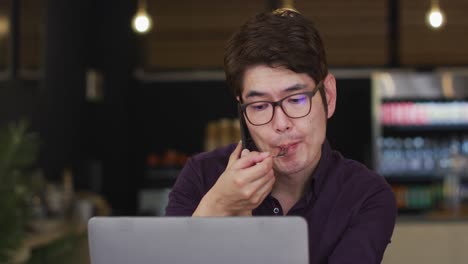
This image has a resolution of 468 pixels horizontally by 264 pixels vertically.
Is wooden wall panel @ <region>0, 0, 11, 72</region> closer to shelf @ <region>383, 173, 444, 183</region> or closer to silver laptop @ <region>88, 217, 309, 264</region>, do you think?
shelf @ <region>383, 173, 444, 183</region>

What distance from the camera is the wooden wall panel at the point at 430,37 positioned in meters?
8.73

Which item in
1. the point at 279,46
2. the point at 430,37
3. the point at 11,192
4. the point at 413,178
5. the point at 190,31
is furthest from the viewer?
the point at 190,31

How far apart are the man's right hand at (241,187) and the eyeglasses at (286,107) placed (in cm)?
12

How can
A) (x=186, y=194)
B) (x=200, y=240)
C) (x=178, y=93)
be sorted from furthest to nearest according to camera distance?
(x=178, y=93), (x=186, y=194), (x=200, y=240)

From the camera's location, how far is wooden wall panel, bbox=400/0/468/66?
8.73 m

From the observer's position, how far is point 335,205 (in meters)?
1.88

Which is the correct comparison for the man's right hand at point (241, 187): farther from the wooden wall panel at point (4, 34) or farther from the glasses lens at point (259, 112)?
the wooden wall panel at point (4, 34)

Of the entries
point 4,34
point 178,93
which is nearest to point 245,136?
point 4,34

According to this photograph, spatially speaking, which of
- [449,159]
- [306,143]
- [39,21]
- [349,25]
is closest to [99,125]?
[39,21]

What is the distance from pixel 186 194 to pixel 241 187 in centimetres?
37

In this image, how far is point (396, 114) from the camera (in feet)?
27.7

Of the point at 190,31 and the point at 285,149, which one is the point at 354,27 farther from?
the point at 285,149

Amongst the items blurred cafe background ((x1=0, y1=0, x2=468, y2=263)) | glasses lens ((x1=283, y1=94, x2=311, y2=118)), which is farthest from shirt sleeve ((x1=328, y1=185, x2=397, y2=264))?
blurred cafe background ((x1=0, y1=0, x2=468, y2=263))

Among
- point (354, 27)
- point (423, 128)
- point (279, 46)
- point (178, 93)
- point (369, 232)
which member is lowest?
point (423, 128)
